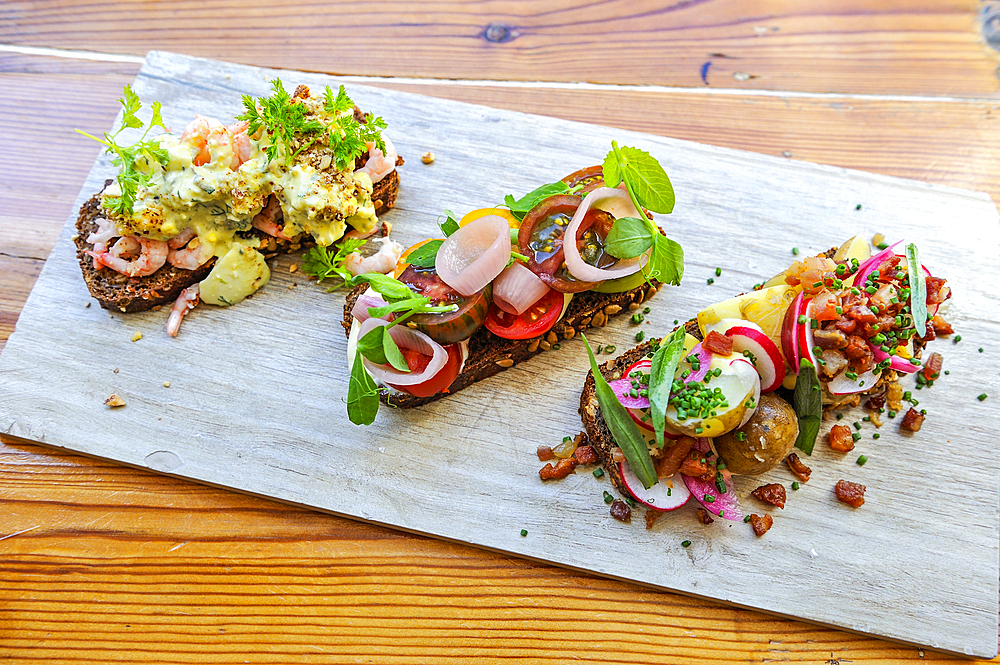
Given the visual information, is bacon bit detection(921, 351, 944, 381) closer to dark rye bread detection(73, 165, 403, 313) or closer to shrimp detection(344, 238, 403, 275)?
shrimp detection(344, 238, 403, 275)

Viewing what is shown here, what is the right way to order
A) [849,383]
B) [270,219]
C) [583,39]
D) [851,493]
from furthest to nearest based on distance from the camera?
[583,39], [270,219], [851,493], [849,383]

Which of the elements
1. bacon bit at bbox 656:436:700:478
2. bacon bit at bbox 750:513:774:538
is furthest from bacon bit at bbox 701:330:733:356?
bacon bit at bbox 750:513:774:538

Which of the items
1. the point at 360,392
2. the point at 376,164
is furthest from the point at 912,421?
the point at 376,164

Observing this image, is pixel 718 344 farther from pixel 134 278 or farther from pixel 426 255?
pixel 134 278

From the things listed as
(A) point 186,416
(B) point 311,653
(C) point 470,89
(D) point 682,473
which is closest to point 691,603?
(D) point 682,473

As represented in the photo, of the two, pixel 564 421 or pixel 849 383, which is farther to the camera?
pixel 564 421
